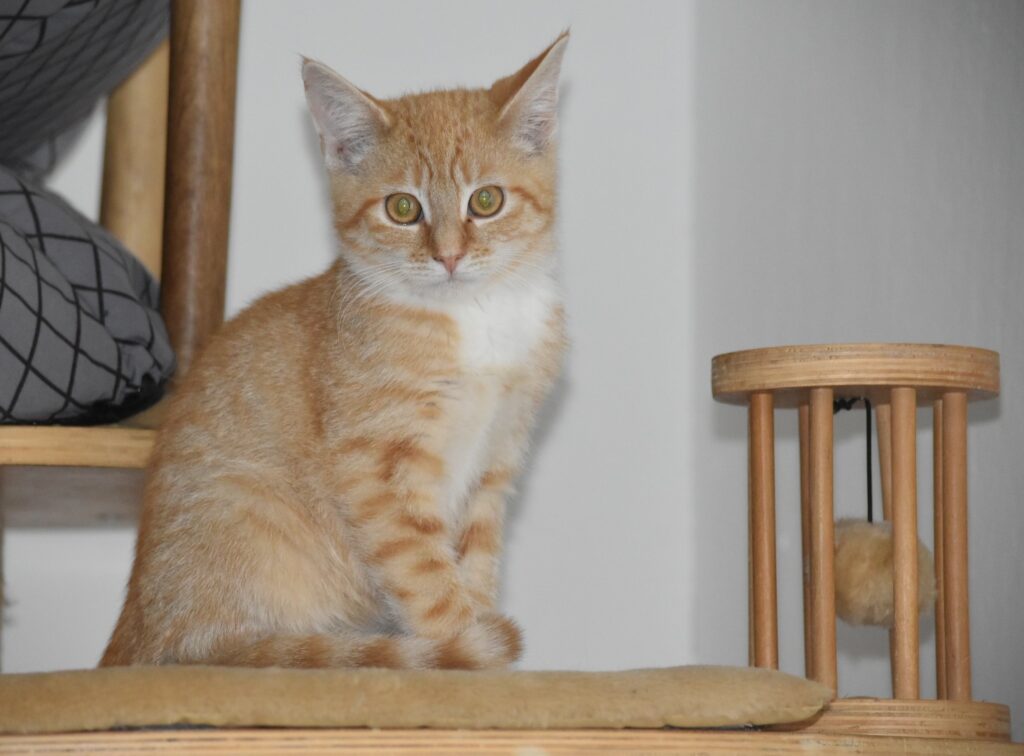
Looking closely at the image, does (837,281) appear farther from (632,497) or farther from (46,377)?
(46,377)

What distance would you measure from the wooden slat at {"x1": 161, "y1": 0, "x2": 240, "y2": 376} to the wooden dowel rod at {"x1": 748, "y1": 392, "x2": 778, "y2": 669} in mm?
914

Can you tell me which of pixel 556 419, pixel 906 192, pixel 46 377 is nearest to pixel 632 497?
pixel 556 419

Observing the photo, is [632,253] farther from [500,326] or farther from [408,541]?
[408,541]

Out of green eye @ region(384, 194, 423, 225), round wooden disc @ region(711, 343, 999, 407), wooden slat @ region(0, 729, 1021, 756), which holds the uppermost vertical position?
green eye @ region(384, 194, 423, 225)

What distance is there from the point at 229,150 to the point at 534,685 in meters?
1.15

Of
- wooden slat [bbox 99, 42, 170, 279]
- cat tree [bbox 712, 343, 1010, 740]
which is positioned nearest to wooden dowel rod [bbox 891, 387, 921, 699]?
cat tree [bbox 712, 343, 1010, 740]

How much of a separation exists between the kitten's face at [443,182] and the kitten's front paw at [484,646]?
40 centimetres

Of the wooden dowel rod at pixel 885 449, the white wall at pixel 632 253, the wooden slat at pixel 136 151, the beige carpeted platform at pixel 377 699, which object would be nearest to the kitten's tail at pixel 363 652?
the beige carpeted platform at pixel 377 699

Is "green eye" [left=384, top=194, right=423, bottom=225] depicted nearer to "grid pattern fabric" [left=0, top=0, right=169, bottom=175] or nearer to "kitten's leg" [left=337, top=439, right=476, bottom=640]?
"kitten's leg" [left=337, top=439, right=476, bottom=640]

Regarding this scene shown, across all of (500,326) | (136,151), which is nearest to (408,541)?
(500,326)

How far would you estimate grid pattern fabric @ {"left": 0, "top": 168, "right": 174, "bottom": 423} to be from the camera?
1.33 metres

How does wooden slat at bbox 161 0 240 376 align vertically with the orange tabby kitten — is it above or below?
above

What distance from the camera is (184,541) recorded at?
130cm

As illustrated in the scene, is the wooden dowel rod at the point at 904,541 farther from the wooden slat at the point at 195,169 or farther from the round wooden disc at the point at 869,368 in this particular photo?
the wooden slat at the point at 195,169
